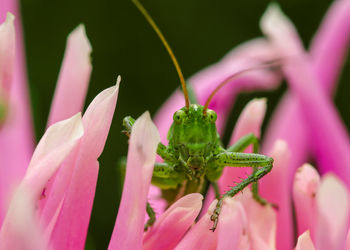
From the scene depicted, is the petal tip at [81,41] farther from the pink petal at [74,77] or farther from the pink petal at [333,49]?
the pink petal at [333,49]

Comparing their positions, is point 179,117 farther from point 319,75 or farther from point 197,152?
point 319,75

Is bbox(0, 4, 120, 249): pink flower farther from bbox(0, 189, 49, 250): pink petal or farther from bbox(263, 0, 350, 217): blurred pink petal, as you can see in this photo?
bbox(263, 0, 350, 217): blurred pink petal

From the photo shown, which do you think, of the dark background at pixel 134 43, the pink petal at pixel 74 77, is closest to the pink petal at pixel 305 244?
the pink petal at pixel 74 77

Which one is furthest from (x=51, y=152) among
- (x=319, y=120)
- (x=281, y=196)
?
(x=319, y=120)

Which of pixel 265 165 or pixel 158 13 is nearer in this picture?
pixel 265 165

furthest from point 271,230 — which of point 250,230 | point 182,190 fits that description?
point 182,190

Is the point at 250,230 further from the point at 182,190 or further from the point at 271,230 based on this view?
the point at 182,190
